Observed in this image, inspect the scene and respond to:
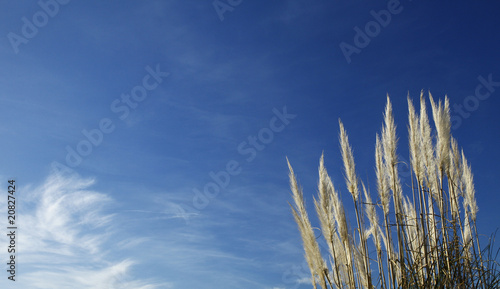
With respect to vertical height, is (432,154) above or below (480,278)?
above

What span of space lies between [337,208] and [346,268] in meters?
→ 0.50

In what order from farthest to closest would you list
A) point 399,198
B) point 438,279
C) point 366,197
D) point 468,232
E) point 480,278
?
point 468,232 → point 366,197 → point 399,198 → point 480,278 → point 438,279

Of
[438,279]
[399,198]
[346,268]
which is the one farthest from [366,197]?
[438,279]

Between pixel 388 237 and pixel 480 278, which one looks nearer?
pixel 480 278

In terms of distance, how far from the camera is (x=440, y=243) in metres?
3.24

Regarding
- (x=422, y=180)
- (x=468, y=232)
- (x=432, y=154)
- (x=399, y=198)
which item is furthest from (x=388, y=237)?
(x=468, y=232)

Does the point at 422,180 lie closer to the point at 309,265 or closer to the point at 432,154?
the point at 432,154

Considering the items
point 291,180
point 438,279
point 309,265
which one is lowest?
point 438,279

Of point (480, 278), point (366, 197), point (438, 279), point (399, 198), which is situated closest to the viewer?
point (438, 279)

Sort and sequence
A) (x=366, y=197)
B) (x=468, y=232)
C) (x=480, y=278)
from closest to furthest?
1. (x=480, y=278)
2. (x=366, y=197)
3. (x=468, y=232)

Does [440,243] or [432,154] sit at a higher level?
[432,154]

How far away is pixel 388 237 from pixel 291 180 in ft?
3.14

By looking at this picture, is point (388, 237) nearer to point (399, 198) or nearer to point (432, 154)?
point (399, 198)

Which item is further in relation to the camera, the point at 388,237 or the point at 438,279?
the point at 388,237
